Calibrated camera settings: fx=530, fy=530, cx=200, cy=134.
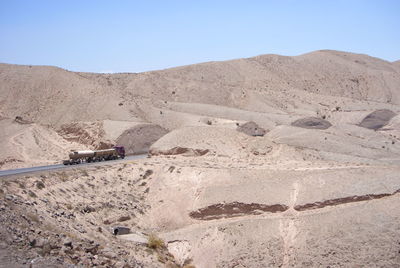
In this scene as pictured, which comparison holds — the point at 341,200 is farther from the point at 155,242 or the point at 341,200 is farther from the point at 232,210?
the point at 155,242

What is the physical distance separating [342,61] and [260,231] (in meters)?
A: 101

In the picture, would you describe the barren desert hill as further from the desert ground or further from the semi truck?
the semi truck

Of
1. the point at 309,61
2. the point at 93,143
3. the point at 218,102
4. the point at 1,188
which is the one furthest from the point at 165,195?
the point at 309,61

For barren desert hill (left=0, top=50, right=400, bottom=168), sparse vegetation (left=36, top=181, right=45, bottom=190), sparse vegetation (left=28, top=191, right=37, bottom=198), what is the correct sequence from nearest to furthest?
sparse vegetation (left=28, top=191, right=37, bottom=198) → sparse vegetation (left=36, top=181, right=45, bottom=190) → barren desert hill (left=0, top=50, right=400, bottom=168)

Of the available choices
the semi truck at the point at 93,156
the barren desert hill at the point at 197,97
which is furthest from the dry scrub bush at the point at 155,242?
the barren desert hill at the point at 197,97

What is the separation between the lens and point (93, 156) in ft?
125

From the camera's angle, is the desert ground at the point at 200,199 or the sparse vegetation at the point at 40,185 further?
the sparse vegetation at the point at 40,185

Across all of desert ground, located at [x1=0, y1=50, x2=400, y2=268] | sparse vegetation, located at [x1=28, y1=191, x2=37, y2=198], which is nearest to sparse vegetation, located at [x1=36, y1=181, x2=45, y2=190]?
desert ground, located at [x1=0, y1=50, x2=400, y2=268]

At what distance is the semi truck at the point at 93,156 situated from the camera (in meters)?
36.9

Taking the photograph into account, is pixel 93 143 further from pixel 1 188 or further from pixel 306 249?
pixel 306 249

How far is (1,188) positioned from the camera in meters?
22.5

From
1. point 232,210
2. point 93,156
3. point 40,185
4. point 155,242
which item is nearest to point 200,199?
point 232,210

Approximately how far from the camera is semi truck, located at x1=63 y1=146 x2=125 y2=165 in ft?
121

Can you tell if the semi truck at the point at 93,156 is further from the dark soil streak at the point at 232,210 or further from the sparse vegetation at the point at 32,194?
the dark soil streak at the point at 232,210
